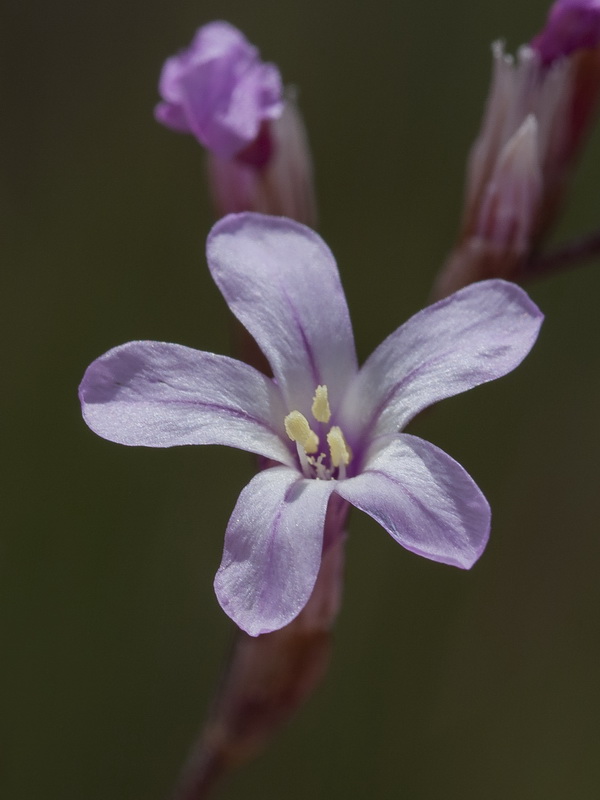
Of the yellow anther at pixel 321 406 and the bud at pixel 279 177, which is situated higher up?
the bud at pixel 279 177

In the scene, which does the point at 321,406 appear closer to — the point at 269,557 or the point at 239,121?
the point at 269,557

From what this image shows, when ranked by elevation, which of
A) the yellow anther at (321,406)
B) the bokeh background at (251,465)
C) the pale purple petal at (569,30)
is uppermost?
the pale purple petal at (569,30)

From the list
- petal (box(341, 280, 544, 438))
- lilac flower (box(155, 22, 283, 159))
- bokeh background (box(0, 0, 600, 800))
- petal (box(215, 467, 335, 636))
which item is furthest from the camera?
bokeh background (box(0, 0, 600, 800))

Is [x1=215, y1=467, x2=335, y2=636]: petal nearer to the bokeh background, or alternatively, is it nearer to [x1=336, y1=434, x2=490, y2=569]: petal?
[x1=336, y1=434, x2=490, y2=569]: petal

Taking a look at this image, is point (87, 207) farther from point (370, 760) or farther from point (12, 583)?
point (370, 760)

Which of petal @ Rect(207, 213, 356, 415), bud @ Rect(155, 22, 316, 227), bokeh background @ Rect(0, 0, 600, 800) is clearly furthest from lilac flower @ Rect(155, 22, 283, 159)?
bokeh background @ Rect(0, 0, 600, 800)

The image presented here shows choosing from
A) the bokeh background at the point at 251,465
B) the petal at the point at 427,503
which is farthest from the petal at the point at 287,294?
the bokeh background at the point at 251,465

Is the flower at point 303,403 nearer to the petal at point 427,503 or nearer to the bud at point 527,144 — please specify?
the petal at point 427,503
